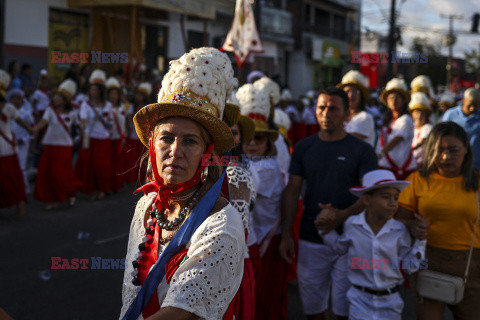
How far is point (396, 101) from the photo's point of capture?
7090 mm

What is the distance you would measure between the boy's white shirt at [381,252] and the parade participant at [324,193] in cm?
20

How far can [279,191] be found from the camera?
14.9 feet

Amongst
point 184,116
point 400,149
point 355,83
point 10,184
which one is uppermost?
point 355,83

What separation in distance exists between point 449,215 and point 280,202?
139 cm

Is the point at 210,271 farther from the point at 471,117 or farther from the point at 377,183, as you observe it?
the point at 471,117

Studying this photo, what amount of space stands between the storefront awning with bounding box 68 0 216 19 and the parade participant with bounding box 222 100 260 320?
14561mm

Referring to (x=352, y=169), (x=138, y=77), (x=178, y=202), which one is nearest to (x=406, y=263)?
(x=352, y=169)

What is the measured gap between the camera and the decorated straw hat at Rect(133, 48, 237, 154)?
2166mm

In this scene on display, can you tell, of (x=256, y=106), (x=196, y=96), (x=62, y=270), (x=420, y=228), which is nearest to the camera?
(x=196, y=96)

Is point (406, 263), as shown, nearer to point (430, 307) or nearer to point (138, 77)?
point (430, 307)

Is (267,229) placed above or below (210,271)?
below

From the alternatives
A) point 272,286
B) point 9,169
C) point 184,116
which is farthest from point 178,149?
point 9,169

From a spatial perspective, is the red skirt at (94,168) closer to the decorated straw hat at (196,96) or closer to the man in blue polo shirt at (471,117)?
the man in blue polo shirt at (471,117)

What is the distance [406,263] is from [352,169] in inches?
32.5
